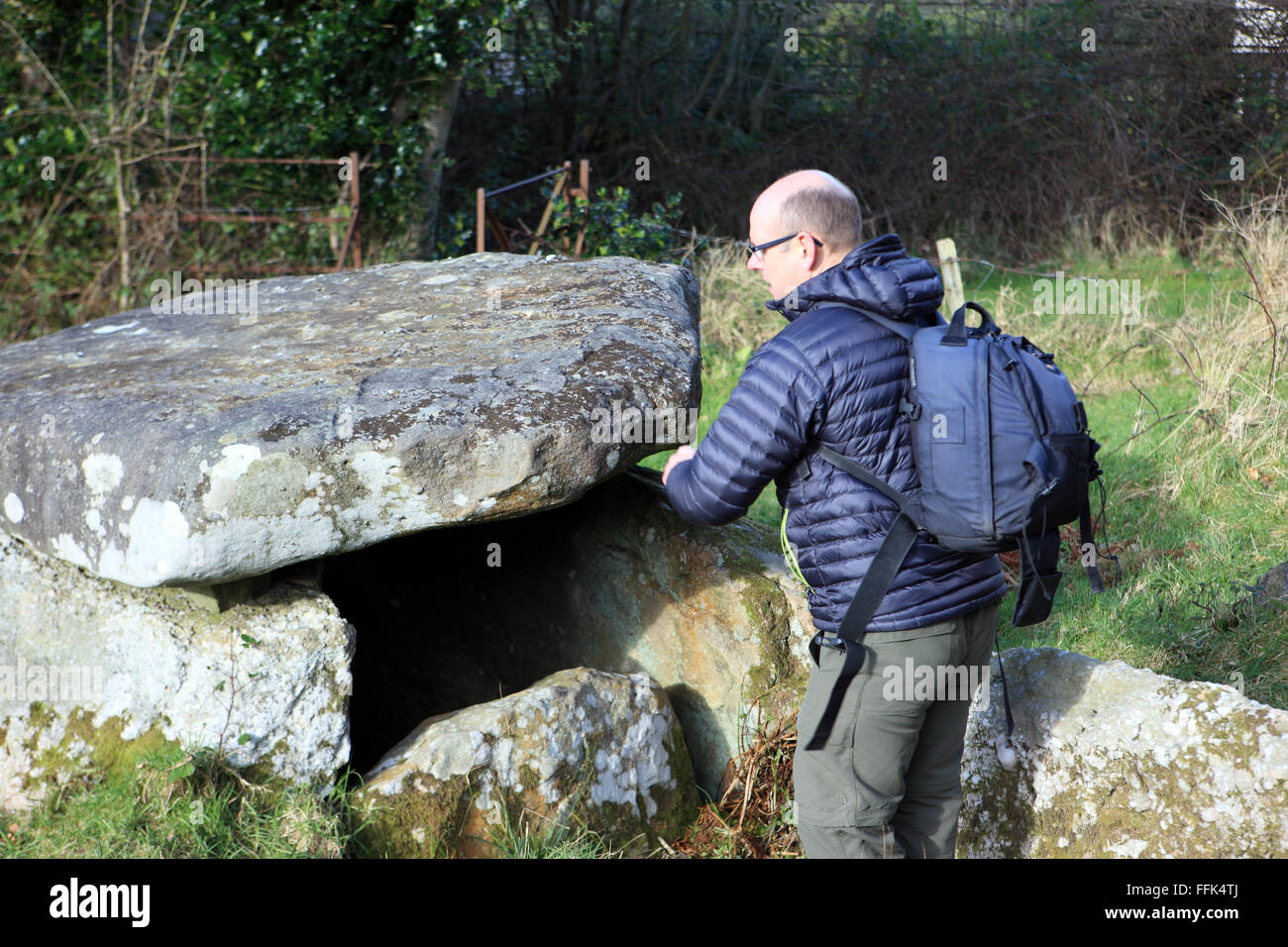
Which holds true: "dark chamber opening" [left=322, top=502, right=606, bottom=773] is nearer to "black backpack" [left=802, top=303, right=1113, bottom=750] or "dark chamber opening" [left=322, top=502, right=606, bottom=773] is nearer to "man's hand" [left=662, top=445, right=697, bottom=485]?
"man's hand" [left=662, top=445, right=697, bottom=485]

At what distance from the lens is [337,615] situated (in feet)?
10.2

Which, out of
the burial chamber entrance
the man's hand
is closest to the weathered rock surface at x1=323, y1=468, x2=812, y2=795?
the burial chamber entrance

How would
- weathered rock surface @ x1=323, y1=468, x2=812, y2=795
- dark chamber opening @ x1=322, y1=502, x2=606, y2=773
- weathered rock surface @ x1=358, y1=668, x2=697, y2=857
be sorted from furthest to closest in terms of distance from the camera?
dark chamber opening @ x1=322, y1=502, x2=606, y2=773 < weathered rock surface @ x1=323, y1=468, x2=812, y2=795 < weathered rock surface @ x1=358, y1=668, x2=697, y2=857

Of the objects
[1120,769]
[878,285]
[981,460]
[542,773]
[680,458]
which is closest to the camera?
[981,460]

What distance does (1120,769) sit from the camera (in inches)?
115

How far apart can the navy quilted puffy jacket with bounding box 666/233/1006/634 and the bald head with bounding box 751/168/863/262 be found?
0.23 ft

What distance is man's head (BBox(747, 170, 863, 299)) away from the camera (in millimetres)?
2488

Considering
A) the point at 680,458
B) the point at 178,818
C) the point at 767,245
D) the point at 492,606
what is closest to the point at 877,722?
the point at 680,458

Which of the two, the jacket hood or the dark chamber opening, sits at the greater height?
the jacket hood

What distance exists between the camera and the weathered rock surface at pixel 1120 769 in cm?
274

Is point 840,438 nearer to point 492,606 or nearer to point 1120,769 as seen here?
point 1120,769

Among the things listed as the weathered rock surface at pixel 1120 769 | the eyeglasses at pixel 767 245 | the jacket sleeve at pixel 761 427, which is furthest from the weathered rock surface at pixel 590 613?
the eyeglasses at pixel 767 245

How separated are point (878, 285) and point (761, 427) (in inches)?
15.7

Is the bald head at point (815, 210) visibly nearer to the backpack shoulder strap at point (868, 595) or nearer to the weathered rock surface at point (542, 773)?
the backpack shoulder strap at point (868, 595)
